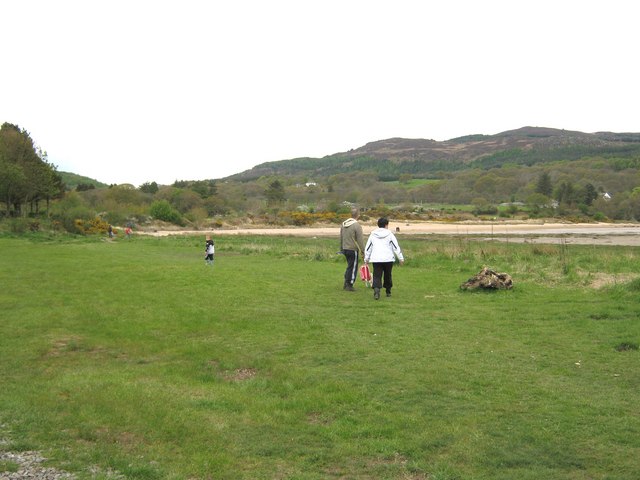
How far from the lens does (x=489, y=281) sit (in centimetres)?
1434

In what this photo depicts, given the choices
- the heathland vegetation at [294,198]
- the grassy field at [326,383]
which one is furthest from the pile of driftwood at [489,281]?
the heathland vegetation at [294,198]

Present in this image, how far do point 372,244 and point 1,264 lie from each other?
15.6 meters

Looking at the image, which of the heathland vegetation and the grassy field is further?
the heathland vegetation

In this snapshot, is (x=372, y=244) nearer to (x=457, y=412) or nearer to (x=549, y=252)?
(x=457, y=412)

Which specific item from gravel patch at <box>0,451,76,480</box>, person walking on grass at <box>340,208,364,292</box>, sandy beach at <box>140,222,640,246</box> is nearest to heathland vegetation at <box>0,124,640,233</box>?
sandy beach at <box>140,222,640,246</box>

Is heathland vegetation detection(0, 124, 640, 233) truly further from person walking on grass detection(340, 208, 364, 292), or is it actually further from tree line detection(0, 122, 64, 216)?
person walking on grass detection(340, 208, 364, 292)

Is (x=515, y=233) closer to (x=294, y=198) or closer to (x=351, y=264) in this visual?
(x=351, y=264)

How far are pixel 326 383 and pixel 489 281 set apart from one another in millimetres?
8256

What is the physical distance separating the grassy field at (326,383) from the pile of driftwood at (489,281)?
0.29 metres

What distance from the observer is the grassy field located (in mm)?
5062

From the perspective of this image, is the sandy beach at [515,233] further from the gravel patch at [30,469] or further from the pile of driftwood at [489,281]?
the gravel patch at [30,469]

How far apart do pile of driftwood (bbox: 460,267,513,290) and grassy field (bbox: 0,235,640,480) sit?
287 millimetres

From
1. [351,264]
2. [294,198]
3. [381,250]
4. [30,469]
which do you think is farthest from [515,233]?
[294,198]

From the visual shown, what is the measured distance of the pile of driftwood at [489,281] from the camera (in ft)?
47.0
